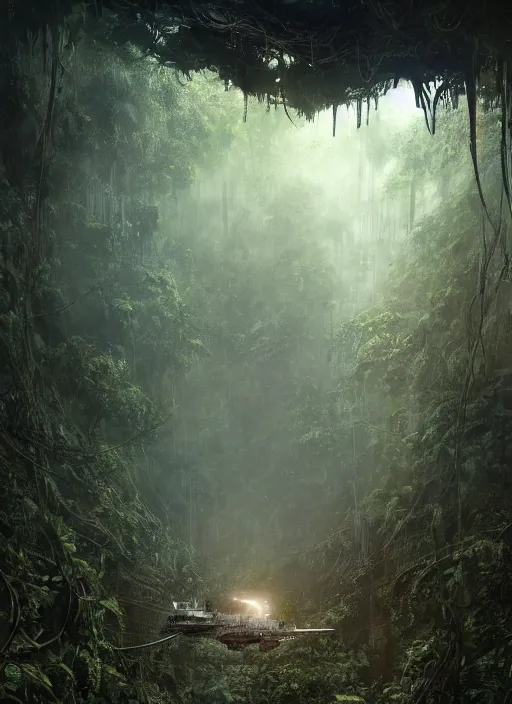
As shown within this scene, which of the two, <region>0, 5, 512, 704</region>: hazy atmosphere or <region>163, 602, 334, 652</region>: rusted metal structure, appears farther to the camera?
<region>0, 5, 512, 704</region>: hazy atmosphere

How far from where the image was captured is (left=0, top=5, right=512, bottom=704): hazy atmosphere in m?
6.37

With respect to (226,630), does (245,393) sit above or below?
above

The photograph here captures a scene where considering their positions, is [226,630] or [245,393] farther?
[245,393]

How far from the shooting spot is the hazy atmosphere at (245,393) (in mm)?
6367

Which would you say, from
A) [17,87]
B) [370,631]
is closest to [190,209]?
[17,87]

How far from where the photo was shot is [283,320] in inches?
655

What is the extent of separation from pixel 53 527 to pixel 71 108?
281 inches

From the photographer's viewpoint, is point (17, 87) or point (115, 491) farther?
point (115, 491)

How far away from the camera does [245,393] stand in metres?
16.4

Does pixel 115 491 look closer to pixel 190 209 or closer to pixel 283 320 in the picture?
pixel 283 320

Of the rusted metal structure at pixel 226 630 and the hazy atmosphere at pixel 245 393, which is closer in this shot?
the rusted metal structure at pixel 226 630

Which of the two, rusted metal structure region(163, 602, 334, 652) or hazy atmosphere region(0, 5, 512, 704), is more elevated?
hazy atmosphere region(0, 5, 512, 704)

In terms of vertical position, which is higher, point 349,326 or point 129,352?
point 349,326

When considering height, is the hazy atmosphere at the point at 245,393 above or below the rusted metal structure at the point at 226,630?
above
